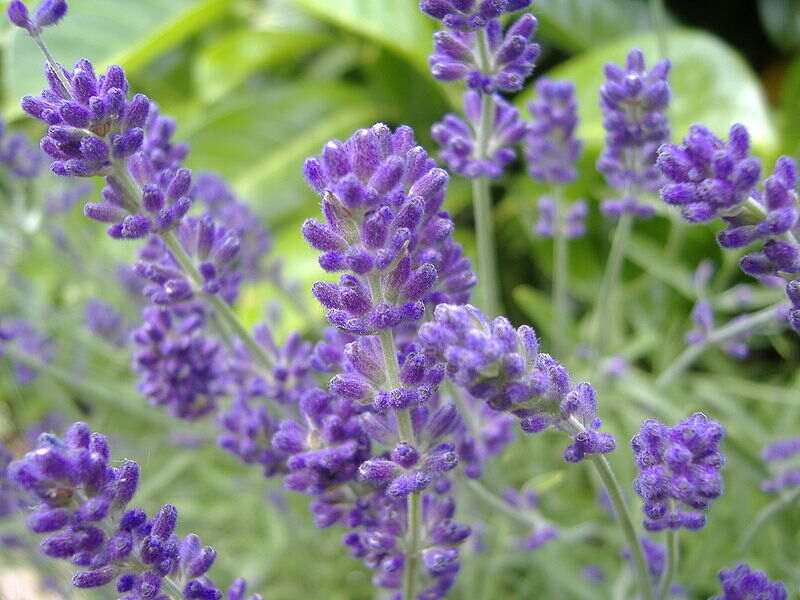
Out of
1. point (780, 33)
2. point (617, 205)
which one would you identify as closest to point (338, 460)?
point (617, 205)

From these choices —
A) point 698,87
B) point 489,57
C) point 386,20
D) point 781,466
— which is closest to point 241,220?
point 489,57

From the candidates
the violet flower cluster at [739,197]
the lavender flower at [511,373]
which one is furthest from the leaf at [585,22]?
the lavender flower at [511,373]

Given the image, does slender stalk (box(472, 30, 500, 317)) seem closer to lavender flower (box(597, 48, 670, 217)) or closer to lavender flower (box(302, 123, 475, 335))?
lavender flower (box(597, 48, 670, 217))

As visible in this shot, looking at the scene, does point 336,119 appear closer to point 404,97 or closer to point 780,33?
point 404,97

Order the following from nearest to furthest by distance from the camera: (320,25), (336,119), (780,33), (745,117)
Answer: (745,117), (780,33), (336,119), (320,25)

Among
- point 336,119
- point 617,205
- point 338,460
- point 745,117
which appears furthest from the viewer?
point 336,119

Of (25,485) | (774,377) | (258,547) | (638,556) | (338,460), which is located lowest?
(774,377)
